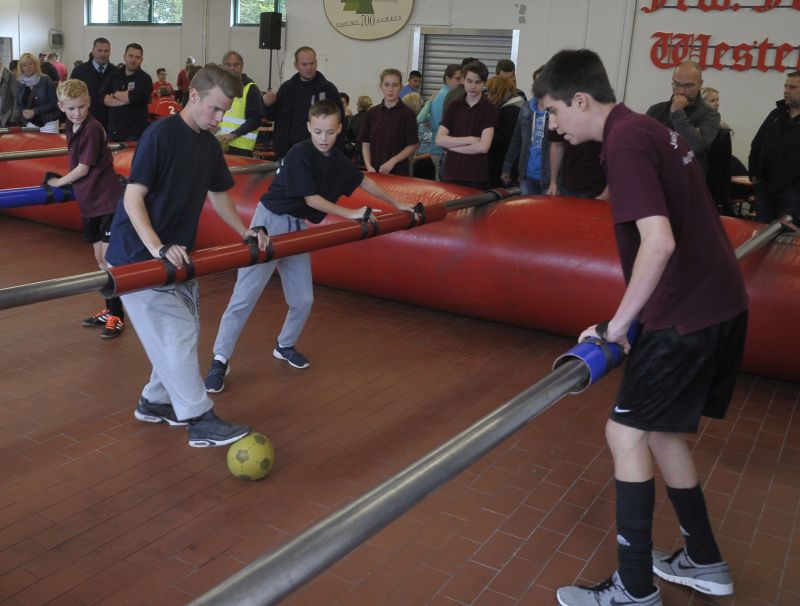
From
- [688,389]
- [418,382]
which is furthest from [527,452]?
[688,389]

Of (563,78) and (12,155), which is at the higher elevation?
(563,78)

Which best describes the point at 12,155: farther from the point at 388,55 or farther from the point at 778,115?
the point at 388,55

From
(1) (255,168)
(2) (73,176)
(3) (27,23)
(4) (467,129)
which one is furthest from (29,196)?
(3) (27,23)

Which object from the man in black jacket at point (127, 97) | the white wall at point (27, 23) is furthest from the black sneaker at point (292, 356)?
the white wall at point (27, 23)

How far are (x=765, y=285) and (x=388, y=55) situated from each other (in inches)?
421

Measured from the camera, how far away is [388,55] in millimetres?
14367

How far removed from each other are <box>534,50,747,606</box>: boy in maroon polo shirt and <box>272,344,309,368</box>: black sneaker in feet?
7.87

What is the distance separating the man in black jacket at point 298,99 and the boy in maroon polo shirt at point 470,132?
107cm

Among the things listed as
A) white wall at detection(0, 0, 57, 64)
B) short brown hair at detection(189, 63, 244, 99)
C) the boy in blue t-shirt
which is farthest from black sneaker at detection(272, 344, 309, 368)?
white wall at detection(0, 0, 57, 64)

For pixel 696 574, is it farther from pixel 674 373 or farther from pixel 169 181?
pixel 169 181

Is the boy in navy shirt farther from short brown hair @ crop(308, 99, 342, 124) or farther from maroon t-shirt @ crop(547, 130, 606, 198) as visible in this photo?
maroon t-shirt @ crop(547, 130, 606, 198)

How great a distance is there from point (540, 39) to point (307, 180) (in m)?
9.41

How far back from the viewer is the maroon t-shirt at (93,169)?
16.4 feet

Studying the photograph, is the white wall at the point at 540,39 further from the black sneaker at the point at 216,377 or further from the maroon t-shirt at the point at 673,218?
the maroon t-shirt at the point at 673,218
